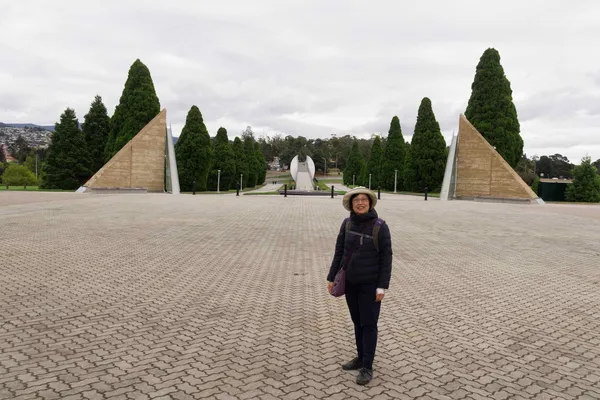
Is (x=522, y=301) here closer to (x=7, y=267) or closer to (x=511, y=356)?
(x=511, y=356)

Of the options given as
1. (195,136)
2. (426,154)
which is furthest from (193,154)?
(426,154)

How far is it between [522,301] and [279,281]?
2.98m

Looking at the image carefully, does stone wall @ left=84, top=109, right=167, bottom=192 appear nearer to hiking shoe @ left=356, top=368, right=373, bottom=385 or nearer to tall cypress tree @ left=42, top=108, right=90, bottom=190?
tall cypress tree @ left=42, top=108, right=90, bottom=190

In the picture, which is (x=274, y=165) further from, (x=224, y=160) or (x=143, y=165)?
(x=143, y=165)

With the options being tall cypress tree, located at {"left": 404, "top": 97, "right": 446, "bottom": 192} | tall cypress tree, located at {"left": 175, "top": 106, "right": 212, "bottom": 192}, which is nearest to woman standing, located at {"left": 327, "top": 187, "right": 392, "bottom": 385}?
tall cypress tree, located at {"left": 175, "top": 106, "right": 212, "bottom": 192}

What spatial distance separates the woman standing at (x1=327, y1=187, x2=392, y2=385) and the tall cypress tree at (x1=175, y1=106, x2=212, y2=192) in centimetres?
3131

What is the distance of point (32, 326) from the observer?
4121 mm

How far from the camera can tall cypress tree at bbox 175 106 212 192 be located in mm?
33562

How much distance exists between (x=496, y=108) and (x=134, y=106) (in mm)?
25117

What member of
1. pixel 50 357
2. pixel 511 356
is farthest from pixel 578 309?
pixel 50 357

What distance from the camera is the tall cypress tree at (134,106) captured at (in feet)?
101

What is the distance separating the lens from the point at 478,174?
27422 millimetres

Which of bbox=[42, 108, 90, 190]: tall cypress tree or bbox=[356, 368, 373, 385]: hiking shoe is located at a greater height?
bbox=[42, 108, 90, 190]: tall cypress tree

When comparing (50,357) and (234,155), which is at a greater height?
(234,155)
